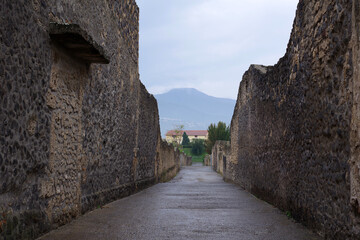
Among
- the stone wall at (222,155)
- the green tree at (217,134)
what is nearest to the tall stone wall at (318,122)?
the stone wall at (222,155)

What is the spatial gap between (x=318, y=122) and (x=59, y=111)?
2.99 metres

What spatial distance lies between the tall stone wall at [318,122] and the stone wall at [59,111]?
8.52 ft

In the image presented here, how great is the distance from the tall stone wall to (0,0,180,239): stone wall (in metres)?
2.60

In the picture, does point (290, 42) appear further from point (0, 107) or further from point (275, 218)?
point (0, 107)

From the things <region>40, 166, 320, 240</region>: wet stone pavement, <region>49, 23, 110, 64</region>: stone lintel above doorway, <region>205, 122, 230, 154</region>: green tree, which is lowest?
<region>40, 166, 320, 240</region>: wet stone pavement

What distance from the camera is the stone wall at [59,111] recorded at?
302 cm

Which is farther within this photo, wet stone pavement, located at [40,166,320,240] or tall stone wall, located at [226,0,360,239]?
wet stone pavement, located at [40,166,320,240]

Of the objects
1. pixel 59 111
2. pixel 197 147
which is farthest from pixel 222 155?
pixel 197 147

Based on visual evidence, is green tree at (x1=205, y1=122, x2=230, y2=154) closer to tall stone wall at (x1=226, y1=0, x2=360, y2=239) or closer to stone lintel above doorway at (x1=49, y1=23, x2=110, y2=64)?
tall stone wall at (x1=226, y1=0, x2=360, y2=239)

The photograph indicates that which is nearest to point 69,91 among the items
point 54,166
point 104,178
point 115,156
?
point 54,166

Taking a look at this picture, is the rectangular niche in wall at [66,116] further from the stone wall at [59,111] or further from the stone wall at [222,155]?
the stone wall at [222,155]

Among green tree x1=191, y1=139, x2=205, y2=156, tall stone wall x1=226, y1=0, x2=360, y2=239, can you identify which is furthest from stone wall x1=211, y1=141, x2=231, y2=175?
green tree x1=191, y1=139, x2=205, y2=156

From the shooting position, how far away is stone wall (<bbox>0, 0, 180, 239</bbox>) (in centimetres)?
302

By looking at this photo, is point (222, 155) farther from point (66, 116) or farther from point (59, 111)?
point (59, 111)
